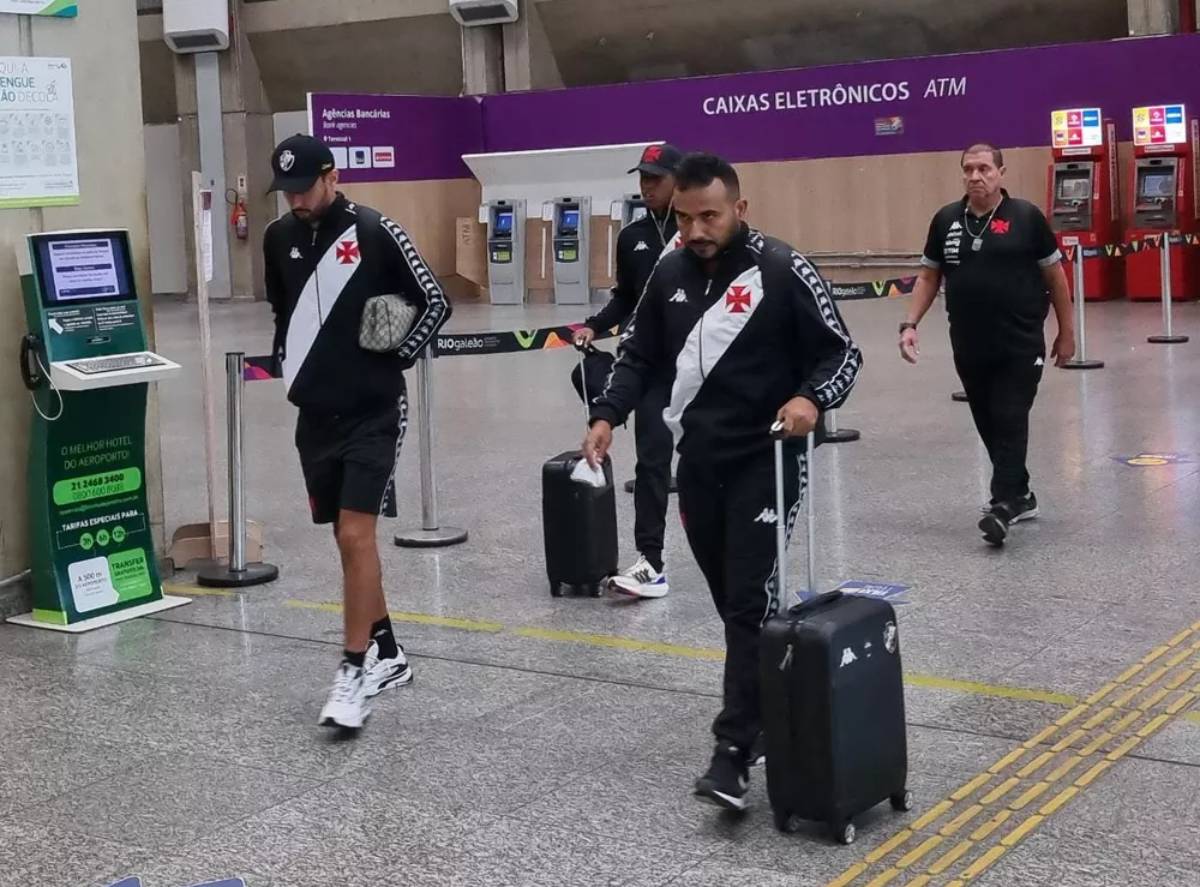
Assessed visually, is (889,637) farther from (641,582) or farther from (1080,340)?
(1080,340)

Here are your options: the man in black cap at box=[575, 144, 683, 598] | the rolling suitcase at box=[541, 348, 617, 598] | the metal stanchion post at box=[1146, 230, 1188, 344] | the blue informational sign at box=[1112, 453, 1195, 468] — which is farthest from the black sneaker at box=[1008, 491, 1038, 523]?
the metal stanchion post at box=[1146, 230, 1188, 344]

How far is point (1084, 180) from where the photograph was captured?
60.2 ft

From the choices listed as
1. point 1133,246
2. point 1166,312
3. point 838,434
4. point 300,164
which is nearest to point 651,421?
point 300,164

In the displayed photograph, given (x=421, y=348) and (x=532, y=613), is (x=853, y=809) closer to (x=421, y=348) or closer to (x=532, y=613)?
(x=421, y=348)

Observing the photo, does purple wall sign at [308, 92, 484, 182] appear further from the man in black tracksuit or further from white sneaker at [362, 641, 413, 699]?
the man in black tracksuit

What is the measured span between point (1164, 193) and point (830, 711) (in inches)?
600

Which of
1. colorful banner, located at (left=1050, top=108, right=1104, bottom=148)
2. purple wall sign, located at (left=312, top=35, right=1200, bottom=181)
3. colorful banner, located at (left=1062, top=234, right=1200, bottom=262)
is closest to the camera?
colorful banner, located at (left=1062, top=234, right=1200, bottom=262)

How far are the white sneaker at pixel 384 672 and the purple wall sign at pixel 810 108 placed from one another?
1526cm

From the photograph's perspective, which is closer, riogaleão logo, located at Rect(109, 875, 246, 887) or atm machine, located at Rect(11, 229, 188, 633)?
riogaleão logo, located at Rect(109, 875, 246, 887)

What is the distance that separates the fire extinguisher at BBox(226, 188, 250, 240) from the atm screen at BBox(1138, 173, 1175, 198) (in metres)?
13.9

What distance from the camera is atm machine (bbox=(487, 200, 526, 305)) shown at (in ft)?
75.3

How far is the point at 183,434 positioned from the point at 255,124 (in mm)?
15564

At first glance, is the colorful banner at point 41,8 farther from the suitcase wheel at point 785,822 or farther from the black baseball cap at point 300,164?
the suitcase wheel at point 785,822

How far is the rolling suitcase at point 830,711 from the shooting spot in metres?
3.97
